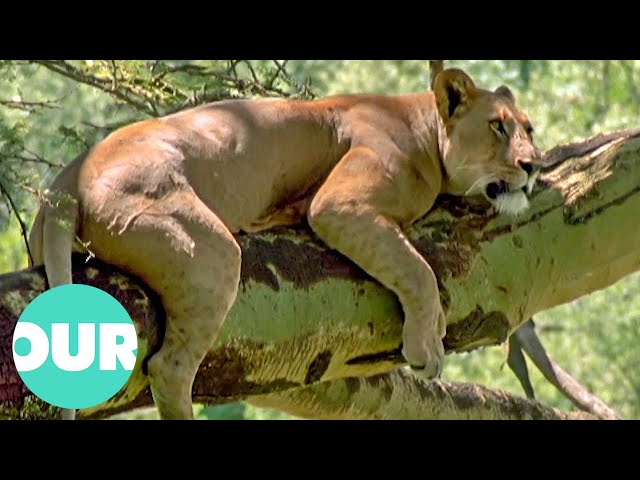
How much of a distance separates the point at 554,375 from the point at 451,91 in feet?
7.15

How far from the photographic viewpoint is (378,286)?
15.9 ft

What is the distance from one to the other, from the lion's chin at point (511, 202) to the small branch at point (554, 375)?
71.2 inches

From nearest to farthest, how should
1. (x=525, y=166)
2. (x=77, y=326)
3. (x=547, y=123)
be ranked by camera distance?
1. (x=77, y=326)
2. (x=525, y=166)
3. (x=547, y=123)

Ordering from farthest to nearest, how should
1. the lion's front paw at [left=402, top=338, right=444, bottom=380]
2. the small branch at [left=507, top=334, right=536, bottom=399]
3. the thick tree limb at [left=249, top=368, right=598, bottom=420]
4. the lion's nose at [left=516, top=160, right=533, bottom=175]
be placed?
the small branch at [left=507, top=334, right=536, bottom=399]
the thick tree limb at [left=249, top=368, right=598, bottom=420]
the lion's nose at [left=516, top=160, right=533, bottom=175]
the lion's front paw at [left=402, top=338, right=444, bottom=380]

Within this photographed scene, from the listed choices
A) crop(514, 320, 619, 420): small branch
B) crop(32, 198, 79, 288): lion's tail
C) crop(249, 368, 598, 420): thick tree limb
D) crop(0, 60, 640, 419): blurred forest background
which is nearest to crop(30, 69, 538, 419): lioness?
crop(32, 198, 79, 288): lion's tail

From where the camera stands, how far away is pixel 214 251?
4.38 meters

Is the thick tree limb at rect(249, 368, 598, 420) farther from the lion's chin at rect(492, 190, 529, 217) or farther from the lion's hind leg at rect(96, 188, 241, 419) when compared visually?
the lion's hind leg at rect(96, 188, 241, 419)

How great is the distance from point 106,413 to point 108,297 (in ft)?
1.28

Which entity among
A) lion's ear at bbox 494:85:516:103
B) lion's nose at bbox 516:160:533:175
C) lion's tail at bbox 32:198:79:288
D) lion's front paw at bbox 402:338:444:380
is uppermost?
lion's ear at bbox 494:85:516:103

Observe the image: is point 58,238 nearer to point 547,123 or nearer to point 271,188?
point 271,188

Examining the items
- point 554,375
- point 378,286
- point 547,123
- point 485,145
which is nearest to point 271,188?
point 378,286

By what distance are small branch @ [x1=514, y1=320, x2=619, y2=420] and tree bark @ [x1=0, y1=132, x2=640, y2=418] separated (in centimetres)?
148

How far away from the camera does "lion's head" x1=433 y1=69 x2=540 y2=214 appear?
5.12 metres
